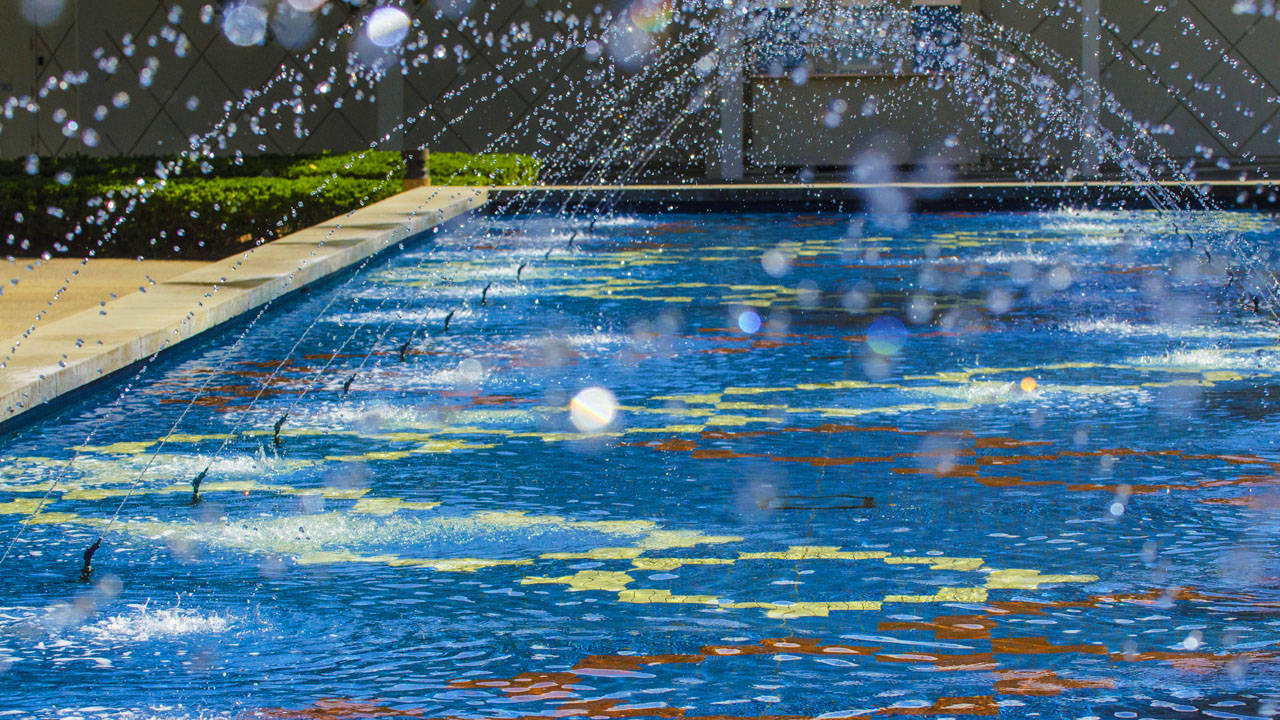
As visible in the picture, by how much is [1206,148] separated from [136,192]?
10620 millimetres

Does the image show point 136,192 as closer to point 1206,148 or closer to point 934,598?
point 934,598

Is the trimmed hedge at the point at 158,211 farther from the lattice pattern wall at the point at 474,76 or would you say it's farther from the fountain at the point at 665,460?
the lattice pattern wall at the point at 474,76

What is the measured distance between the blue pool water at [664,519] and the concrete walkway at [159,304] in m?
0.14

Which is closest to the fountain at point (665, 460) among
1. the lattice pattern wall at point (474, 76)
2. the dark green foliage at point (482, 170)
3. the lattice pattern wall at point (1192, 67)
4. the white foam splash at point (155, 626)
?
the white foam splash at point (155, 626)

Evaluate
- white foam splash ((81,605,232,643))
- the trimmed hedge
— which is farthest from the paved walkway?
white foam splash ((81,605,232,643))

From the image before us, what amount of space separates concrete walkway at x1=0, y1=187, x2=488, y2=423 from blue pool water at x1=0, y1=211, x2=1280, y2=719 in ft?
0.45

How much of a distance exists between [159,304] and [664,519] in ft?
12.0

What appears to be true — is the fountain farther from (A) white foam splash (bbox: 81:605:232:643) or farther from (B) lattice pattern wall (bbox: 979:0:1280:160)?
(B) lattice pattern wall (bbox: 979:0:1280:160)

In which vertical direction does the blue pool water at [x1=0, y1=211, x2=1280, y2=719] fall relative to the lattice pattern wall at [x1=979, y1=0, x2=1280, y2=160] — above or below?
below

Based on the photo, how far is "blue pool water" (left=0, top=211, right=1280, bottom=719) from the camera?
11.3ft

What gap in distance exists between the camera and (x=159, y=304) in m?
7.63

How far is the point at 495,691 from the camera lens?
3385 millimetres

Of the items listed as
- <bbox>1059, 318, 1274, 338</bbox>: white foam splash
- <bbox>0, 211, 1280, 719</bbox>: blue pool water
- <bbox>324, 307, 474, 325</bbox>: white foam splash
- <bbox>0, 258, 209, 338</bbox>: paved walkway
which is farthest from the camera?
<bbox>324, 307, 474, 325</bbox>: white foam splash

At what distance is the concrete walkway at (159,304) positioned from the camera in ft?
19.7
